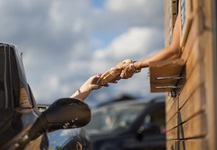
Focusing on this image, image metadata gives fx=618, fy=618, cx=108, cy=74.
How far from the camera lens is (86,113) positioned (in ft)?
12.8

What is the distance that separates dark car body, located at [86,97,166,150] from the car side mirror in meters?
8.80

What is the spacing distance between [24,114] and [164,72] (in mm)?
1099

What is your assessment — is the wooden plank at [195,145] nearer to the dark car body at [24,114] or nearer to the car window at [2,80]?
the dark car body at [24,114]

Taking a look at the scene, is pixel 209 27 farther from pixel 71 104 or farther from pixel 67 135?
pixel 67 135

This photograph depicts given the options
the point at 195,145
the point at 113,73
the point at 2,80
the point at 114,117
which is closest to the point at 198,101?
A: the point at 195,145

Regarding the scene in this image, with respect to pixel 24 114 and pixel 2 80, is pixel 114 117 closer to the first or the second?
pixel 2 80

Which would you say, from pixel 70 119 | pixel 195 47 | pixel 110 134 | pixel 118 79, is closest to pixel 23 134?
pixel 70 119

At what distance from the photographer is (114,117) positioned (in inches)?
554

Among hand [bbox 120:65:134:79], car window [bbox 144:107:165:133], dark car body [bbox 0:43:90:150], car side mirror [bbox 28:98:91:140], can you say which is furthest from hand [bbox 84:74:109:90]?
car window [bbox 144:107:165:133]

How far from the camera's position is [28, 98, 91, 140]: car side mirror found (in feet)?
12.4

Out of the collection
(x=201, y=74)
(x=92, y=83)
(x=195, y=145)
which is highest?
(x=92, y=83)

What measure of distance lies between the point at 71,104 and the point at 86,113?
13 cm

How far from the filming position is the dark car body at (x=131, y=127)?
12.7m

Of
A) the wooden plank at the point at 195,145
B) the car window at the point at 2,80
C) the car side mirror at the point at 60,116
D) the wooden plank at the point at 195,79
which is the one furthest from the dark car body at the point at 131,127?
the wooden plank at the point at 195,79
